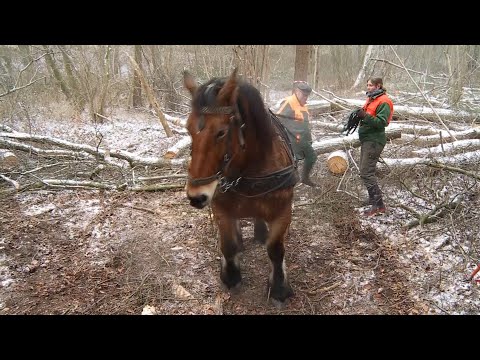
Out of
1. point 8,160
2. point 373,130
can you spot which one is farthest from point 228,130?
point 8,160

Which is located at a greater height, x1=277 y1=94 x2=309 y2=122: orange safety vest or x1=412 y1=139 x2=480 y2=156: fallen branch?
x1=277 y1=94 x2=309 y2=122: orange safety vest

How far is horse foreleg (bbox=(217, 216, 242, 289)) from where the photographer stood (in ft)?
11.2

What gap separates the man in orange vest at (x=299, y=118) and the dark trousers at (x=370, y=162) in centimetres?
98

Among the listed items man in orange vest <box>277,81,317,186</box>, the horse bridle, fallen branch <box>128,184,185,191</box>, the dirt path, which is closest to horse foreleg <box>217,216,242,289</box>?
the dirt path

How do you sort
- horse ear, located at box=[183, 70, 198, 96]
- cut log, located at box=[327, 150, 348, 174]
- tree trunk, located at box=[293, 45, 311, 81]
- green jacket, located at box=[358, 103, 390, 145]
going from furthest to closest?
1. tree trunk, located at box=[293, 45, 311, 81]
2. cut log, located at box=[327, 150, 348, 174]
3. green jacket, located at box=[358, 103, 390, 145]
4. horse ear, located at box=[183, 70, 198, 96]

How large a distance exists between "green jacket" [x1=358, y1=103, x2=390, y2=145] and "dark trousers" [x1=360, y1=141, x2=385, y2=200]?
0.31 feet

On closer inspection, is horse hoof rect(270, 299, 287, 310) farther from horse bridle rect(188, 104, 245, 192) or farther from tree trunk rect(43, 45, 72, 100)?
tree trunk rect(43, 45, 72, 100)

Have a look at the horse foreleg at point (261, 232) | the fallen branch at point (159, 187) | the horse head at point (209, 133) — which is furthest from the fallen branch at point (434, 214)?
the fallen branch at point (159, 187)

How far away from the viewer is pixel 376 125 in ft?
15.7

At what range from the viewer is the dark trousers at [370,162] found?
5.03m

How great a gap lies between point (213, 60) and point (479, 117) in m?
9.00

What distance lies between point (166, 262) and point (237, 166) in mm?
Answer: 2001

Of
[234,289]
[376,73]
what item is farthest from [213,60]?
[234,289]

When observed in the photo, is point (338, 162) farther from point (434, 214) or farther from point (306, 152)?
point (434, 214)
